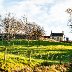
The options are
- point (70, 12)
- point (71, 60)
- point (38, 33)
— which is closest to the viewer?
point (71, 60)

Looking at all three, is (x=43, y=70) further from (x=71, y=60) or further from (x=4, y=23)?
(x=4, y=23)

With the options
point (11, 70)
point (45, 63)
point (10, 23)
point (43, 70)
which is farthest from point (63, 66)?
point (10, 23)

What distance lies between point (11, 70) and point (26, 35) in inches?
4689

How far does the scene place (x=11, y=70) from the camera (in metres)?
40.1

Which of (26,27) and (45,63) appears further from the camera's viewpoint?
(26,27)

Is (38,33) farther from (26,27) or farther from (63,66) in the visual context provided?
(63,66)

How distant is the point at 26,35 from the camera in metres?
159

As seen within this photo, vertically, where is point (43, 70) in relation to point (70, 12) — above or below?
below

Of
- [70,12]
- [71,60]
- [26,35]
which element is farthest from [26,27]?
[71,60]

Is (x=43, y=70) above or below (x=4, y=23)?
below

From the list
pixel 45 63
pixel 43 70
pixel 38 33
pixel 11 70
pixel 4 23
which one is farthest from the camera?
pixel 38 33

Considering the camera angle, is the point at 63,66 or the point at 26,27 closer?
the point at 63,66

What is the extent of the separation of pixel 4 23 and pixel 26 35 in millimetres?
25682

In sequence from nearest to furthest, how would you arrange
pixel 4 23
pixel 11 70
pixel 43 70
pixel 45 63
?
1. pixel 11 70
2. pixel 43 70
3. pixel 45 63
4. pixel 4 23
